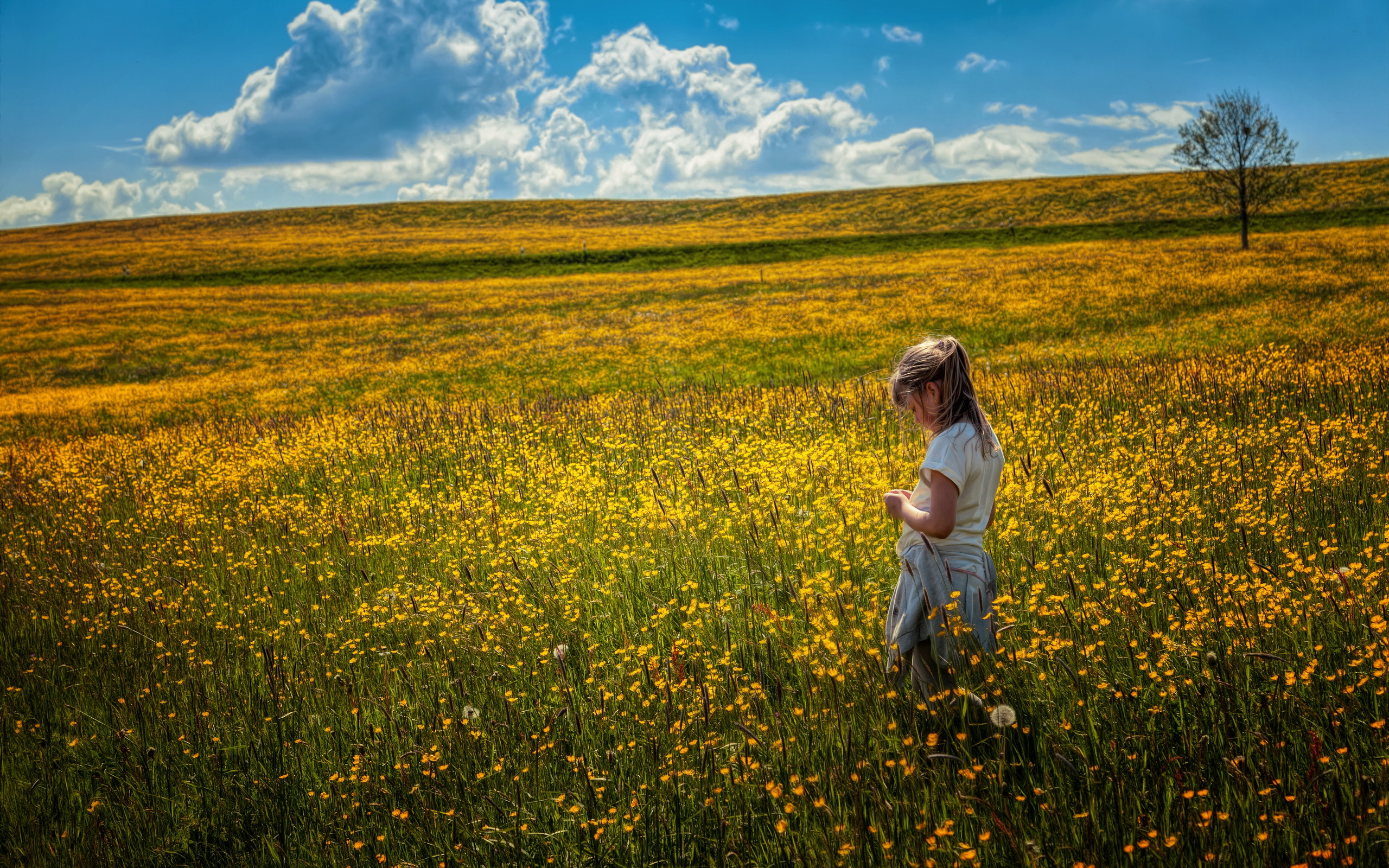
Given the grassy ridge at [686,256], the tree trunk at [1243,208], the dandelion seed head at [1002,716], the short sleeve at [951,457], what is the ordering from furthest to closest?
1. the grassy ridge at [686,256]
2. the tree trunk at [1243,208]
3. the short sleeve at [951,457]
4. the dandelion seed head at [1002,716]

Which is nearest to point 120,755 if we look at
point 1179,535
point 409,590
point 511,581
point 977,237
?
point 409,590

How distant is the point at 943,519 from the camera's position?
290cm

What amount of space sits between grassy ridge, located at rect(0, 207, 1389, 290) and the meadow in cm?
3795

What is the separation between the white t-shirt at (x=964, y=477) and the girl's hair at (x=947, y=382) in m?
0.04

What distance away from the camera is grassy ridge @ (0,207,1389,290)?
143ft

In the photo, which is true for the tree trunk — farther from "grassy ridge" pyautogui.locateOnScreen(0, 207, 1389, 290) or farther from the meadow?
the meadow

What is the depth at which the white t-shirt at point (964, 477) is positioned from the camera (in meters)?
2.89

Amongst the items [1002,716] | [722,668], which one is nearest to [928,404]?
[1002,716]

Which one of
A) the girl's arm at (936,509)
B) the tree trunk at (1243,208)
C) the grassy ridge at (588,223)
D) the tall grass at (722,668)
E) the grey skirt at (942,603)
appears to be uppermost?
the grassy ridge at (588,223)

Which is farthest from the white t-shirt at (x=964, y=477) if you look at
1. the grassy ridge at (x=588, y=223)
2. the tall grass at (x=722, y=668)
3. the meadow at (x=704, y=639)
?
the grassy ridge at (x=588, y=223)

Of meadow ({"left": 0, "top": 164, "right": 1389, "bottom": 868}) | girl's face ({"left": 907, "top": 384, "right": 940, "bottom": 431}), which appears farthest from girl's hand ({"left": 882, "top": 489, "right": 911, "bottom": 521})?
meadow ({"left": 0, "top": 164, "right": 1389, "bottom": 868})

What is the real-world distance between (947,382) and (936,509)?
55cm

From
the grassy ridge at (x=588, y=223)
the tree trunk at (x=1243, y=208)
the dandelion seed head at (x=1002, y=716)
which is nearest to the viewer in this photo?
the dandelion seed head at (x=1002, y=716)

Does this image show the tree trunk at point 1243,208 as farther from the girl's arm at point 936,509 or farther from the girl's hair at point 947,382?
the girl's arm at point 936,509
